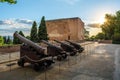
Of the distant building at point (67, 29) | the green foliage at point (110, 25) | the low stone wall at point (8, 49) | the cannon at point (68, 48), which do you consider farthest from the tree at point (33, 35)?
the green foliage at point (110, 25)

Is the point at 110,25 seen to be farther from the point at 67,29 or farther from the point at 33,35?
the point at 33,35

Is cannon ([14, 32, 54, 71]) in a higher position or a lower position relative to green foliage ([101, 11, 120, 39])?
lower

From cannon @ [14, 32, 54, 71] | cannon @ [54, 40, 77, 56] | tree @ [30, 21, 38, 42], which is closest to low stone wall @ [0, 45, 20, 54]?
cannon @ [54, 40, 77, 56]

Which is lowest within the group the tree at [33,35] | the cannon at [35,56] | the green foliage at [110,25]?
the cannon at [35,56]

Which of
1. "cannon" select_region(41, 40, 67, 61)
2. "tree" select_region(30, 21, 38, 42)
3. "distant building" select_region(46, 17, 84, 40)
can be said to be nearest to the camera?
"cannon" select_region(41, 40, 67, 61)

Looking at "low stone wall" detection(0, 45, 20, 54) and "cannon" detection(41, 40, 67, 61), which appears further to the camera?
"low stone wall" detection(0, 45, 20, 54)

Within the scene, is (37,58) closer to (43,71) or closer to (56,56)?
(43,71)

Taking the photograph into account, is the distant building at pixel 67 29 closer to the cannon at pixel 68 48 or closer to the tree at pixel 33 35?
the tree at pixel 33 35

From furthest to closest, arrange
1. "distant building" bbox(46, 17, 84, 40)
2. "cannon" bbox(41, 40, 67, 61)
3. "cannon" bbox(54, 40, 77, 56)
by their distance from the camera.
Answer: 1. "distant building" bbox(46, 17, 84, 40)
2. "cannon" bbox(54, 40, 77, 56)
3. "cannon" bbox(41, 40, 67, 61)

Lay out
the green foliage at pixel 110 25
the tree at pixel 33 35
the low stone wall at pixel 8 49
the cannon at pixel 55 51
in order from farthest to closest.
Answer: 1. the green foliage at pixel 110 25
2. the tree at pixel 33 35
3. the low stone wall at pixel 8 49
4. the cannon at pixel 55 51

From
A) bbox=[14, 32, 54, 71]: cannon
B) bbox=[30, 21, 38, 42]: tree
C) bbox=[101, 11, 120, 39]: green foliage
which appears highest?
bbox=[101, 11, 120, 39]: green foliage

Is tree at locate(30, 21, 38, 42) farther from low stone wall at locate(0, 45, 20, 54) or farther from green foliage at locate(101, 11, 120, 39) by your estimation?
green foliage at locate(101, 11, 120, 39)

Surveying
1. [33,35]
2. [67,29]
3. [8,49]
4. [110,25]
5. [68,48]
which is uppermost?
[110,25]

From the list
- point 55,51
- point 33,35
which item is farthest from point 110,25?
point 55,51
